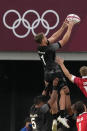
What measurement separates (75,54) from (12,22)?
6.02ft

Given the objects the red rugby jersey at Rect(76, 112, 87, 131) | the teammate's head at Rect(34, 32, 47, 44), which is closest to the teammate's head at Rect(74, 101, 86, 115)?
the red rugby jersey at Rect(76, 112, 87, 131)

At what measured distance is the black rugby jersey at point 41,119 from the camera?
37.7ft

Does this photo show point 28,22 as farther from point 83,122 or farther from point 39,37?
point 83,122

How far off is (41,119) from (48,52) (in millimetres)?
1342

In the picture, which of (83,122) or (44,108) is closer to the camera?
(83,122)

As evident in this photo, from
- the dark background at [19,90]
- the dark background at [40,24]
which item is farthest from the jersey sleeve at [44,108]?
the dark background at [19,90]

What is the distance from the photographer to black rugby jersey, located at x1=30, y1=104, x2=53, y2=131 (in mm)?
11479

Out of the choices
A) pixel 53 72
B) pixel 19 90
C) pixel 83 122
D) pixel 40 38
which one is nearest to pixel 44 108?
pixel 53 72

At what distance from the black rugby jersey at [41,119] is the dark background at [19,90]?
6.42 metres

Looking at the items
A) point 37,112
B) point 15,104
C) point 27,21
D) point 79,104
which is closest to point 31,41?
point 27,21

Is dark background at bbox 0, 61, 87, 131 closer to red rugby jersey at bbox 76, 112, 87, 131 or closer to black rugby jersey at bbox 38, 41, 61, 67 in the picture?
black rugby jersey at bbox 38, 41, 61, 67

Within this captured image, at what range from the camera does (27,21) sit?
637 inches

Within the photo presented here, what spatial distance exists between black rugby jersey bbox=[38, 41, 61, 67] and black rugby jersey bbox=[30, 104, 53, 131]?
0.84 meters

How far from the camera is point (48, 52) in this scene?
11.2 metres
